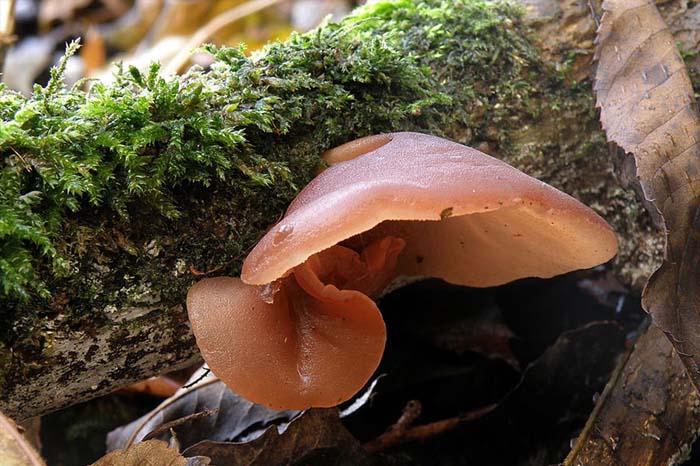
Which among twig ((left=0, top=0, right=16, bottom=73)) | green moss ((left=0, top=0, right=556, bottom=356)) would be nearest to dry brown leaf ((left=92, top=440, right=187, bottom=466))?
green moss ((left=0, top=0, right=556, bottom=356))

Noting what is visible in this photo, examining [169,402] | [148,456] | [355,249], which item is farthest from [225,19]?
[148,456]

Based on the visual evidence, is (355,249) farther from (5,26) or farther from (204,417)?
(5,26)

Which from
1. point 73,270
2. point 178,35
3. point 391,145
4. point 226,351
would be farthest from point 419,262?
point 178,35

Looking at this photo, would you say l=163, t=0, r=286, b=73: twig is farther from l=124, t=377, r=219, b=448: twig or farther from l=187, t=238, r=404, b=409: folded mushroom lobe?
l=187, t=238, r=404, b=409: folded mushroom lobe

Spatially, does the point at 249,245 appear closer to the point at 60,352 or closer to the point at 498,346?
the point at 60,352

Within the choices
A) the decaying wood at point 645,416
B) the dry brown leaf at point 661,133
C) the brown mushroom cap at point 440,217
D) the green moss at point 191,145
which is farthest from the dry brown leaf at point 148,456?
the dry brown leaf at point 661,133

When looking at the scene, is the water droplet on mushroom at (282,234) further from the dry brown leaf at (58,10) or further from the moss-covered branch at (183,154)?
the dry brown leaf at (58,10)
